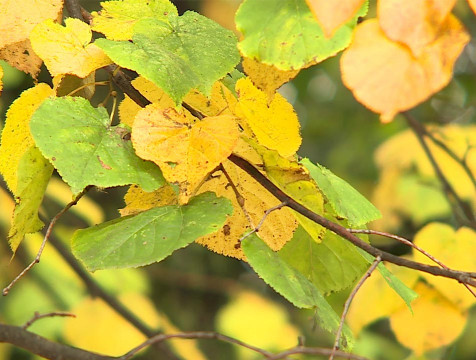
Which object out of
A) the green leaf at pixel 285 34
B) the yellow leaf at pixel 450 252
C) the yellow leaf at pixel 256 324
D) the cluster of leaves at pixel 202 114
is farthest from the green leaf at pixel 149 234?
the yellow leaf at pixel 256 324

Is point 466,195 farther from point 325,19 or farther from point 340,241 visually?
point 325,19

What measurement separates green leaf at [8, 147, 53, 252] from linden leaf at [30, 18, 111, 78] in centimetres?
7

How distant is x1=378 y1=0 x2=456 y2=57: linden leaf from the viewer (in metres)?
0.47

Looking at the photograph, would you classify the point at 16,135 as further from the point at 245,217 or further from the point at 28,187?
the point at 245,217

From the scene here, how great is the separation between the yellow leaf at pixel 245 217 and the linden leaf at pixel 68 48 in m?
0.14

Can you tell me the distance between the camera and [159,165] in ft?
1.75

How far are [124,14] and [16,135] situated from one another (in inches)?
5.4

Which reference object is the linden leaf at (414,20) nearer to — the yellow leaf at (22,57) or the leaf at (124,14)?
the leaf at (124,14)

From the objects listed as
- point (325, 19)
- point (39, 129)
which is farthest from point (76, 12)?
point (325, 19)

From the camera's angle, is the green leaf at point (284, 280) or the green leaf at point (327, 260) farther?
the green leaf at point (327, 260)

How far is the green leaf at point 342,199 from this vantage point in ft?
1.89

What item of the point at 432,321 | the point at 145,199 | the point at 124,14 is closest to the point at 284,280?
the point at 145,199

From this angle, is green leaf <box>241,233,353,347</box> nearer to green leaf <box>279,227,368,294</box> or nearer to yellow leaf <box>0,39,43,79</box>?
green leaf <box>279,227,368,294</box>

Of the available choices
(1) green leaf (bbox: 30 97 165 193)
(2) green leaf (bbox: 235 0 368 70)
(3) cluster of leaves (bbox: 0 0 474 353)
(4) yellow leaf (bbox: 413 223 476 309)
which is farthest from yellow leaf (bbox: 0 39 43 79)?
(4) yellow leaf (bbox: 413 223 476 309)
